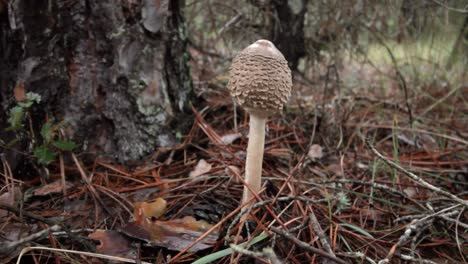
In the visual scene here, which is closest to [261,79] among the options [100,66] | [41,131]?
[100,66]

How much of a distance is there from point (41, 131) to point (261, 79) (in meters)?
1.14

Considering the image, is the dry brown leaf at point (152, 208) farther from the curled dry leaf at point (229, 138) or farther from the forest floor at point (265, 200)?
the curled dry leaf at point (229, 138)

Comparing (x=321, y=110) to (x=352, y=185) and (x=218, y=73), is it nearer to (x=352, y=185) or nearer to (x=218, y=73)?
(x=352, y=185)

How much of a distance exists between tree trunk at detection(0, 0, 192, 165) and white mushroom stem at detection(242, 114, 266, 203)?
74 centimetres

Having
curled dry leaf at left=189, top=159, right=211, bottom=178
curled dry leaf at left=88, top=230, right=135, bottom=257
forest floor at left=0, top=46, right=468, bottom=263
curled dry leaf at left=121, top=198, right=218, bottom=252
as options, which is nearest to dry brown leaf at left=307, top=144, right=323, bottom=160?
forest floor at left=0, top=46, right=468, bottom=263

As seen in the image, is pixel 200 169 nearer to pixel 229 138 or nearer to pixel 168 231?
pixel 229 138

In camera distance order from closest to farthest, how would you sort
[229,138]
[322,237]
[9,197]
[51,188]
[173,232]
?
[322,237]
[173,232]
[9,197]
[51,188]
[229,138]

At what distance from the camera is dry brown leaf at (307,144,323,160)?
232 centimetres

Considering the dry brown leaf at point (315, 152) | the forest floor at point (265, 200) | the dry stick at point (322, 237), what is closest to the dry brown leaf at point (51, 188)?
the forest floor at point (265, 200)

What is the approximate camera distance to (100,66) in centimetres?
202

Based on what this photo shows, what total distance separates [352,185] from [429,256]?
55 cm

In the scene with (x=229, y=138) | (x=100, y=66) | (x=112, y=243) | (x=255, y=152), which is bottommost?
(x=112, y=243)

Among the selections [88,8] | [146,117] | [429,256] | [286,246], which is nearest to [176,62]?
[146,117]

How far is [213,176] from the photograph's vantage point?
1947mm
